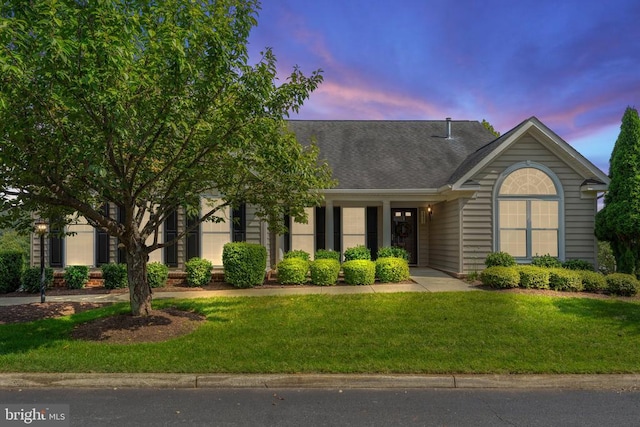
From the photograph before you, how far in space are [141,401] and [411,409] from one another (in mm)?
3069

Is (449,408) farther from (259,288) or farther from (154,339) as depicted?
(259,288)

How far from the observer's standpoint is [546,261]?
1213 centimetres

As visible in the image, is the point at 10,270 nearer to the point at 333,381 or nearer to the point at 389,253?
the point at 333,381

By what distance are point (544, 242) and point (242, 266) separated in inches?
363

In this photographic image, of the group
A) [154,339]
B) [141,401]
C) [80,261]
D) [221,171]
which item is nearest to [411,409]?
[141,401]

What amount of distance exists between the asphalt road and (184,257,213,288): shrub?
665cm

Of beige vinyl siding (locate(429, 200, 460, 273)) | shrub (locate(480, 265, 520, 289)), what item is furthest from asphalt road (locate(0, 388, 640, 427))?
beige vinyl siding (locate(429, 200, 460, 273))

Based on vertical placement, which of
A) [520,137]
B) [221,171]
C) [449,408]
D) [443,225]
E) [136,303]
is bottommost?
[449,408]

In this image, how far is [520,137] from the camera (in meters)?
12.5

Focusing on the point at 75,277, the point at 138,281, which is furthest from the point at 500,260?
the point at 75,277

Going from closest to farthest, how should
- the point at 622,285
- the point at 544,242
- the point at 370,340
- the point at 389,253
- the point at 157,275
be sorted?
1. the point at 370,340
2. the point at 622,285
3. the point at 157,275
4. the point at 544,242
5. the point at 389,253

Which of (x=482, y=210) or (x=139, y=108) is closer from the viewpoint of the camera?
(x=139, y=108)

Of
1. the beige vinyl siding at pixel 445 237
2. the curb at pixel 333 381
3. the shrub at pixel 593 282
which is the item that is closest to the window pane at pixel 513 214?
the beige vinyl siding at pixel 445 237

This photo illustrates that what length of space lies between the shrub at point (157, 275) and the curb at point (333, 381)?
639 cm
